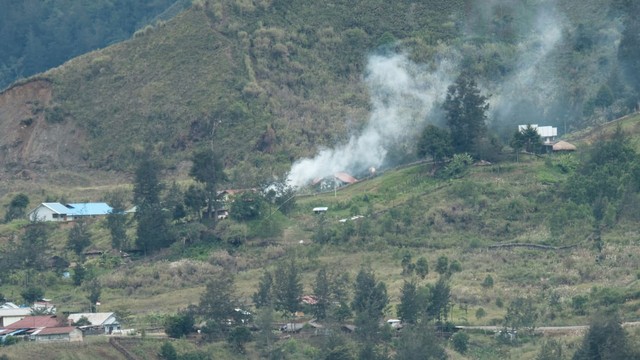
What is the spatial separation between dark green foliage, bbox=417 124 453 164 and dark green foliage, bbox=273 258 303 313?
1552 cm

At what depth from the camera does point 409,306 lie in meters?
72.4

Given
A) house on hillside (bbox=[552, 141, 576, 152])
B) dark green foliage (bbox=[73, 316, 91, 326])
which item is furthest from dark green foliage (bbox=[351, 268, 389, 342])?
house on hillside (bbox=[552, 141, 576, 152])

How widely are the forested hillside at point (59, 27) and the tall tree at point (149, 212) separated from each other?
67445mm

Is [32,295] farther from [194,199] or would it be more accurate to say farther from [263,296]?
[194,199]

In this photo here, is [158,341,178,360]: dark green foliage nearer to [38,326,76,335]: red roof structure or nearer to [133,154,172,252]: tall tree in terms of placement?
[38,326,76,335]: red roof structure

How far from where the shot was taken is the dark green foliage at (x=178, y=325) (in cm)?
7194

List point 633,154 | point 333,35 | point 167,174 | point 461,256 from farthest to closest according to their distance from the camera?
1. point 333,35
2. point 167,174
3. point 633,154
4. point 461,256

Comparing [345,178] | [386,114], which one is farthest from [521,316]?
[386,114]

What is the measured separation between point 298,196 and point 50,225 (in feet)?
41.9

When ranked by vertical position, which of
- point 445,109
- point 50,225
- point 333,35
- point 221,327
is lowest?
point 221,327

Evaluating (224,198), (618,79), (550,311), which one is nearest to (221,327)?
A: (550,311)

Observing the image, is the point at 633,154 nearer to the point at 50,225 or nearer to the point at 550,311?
the point at 550,311

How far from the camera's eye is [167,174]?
327 feet

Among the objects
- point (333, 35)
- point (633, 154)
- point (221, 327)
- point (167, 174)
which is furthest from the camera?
point (333, 35)
